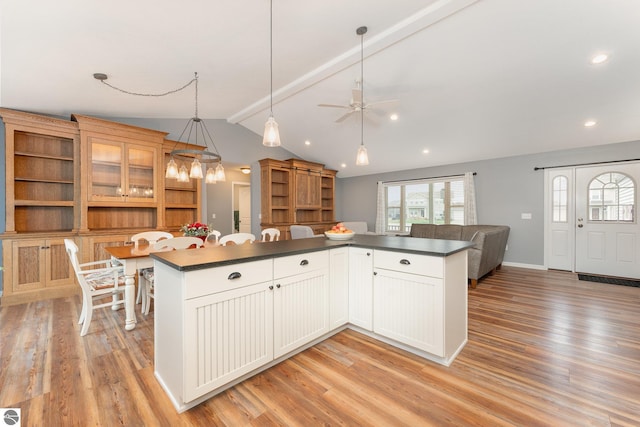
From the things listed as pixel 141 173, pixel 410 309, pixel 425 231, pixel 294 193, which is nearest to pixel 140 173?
pixel 141 173

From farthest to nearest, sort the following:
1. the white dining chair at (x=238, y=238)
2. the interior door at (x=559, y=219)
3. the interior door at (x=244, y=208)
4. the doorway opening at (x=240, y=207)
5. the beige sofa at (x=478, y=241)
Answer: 1. the interior door at (x=244, y=208)
2. the doorway opening at (x=240, y=207)
3. the interior door at (x=559, y=219)
4. the beige sofa at (x=478, y=241)
5. the white dining chair at (x=238, y=238)

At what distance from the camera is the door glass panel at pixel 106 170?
4051mm

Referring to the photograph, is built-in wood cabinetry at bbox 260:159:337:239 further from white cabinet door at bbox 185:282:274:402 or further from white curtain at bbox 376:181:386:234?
white cabinet door at bbox 185:282:274:402

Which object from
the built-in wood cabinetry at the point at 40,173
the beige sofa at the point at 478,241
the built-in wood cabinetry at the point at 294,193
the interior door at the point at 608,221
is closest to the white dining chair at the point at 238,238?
the built-in wood cabinetry at the point at 40,173

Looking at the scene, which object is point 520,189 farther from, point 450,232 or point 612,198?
point 450,232

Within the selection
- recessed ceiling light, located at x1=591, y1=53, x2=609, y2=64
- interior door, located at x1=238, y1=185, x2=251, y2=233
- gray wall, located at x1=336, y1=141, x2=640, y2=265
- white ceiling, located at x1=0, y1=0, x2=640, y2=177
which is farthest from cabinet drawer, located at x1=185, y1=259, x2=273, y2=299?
interior door, located at x1=238, y1=185, x2=251, y2=233

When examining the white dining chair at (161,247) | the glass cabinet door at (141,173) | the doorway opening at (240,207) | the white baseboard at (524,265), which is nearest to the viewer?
the white dining chair at (161,247)

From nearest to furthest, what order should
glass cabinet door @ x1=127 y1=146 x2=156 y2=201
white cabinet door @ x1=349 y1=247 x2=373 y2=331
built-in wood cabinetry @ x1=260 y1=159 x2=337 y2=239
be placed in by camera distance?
white cabinet door @ x1=349 y1=247 x2=373 y2=331, glass cabinet door @ x1=127 y1=146 x2=156 y2=201, built-in wood cabinetry @ x1=260 y1=159 x2=337 y2=239

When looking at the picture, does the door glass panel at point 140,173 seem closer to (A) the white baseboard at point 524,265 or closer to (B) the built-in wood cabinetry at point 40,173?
(B) the built-in wood cabinetry at point 40,173

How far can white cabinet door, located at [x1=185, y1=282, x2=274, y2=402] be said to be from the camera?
163 cm

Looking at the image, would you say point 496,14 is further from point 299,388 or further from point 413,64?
point 299,388

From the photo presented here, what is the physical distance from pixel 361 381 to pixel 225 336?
100 cm

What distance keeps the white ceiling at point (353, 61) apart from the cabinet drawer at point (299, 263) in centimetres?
210

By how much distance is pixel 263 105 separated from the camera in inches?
192
